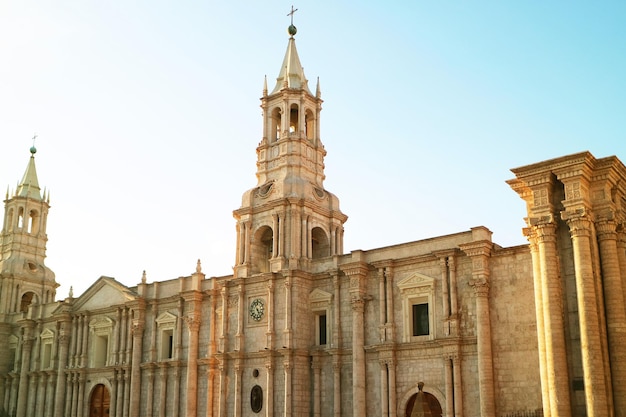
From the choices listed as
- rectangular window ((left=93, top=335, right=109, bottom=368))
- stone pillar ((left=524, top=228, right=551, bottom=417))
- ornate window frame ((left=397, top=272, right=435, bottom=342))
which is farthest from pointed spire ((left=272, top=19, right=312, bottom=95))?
rectangular window ((left=93, top=335, right=109, bottom=368))

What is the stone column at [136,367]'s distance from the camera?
1576 inches

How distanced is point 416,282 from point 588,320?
31.3 feet

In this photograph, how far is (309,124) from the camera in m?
40.6

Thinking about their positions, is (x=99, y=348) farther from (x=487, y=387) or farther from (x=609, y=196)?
(x=609, y=196)

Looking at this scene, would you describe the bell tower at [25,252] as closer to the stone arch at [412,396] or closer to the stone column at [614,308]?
the stone arch at [412,396]

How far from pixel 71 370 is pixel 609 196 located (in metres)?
34.2

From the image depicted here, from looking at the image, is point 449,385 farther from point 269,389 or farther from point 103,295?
point 103,295

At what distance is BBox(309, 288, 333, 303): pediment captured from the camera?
3425 centimetres

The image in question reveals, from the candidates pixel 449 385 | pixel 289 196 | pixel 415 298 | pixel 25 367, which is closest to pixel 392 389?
pixel 449 385

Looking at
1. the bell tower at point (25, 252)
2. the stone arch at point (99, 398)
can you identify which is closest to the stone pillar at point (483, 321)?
the stone arch at point (99, 398)

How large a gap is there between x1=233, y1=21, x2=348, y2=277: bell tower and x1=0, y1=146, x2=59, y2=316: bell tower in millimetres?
22140

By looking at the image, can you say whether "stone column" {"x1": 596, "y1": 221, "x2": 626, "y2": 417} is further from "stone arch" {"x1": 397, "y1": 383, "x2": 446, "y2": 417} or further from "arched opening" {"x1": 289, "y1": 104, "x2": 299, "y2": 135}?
"arched opening" {"x1": 289, "y1": 104, "x2": 299, "y2": 135}

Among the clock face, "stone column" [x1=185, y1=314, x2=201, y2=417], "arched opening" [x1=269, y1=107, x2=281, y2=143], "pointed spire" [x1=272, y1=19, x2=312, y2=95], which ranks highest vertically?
"pointed spire" [x1=272, y1=19, x2=312, y2=95]

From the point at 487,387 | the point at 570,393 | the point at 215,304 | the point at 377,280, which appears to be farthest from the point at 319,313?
the point at 570,393
